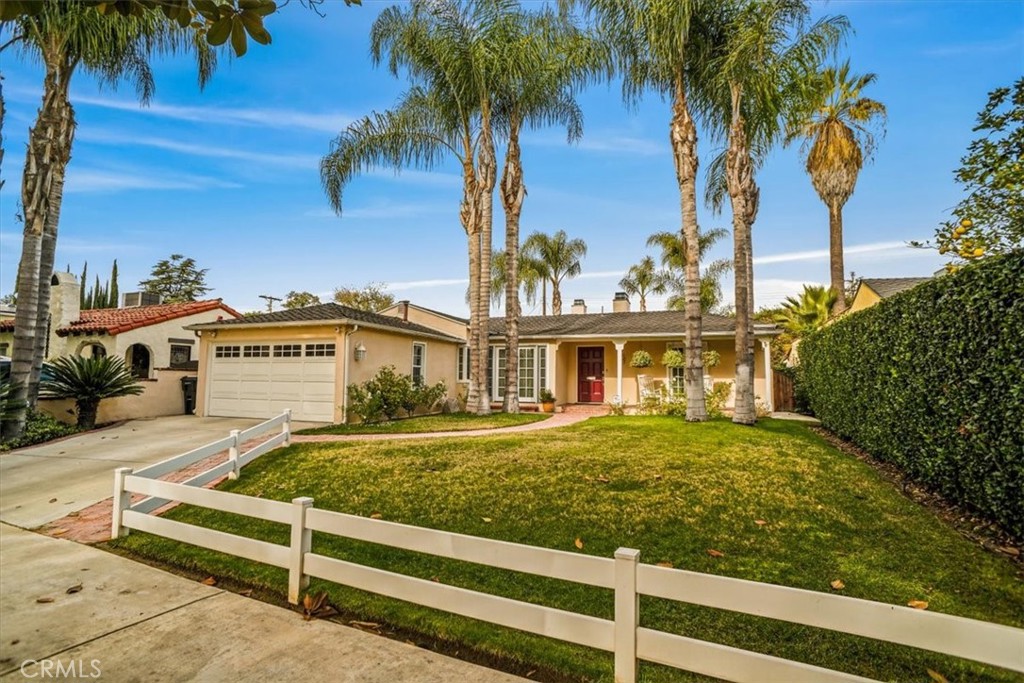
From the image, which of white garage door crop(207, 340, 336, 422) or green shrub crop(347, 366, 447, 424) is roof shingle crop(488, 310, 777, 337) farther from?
white garage door crop(207, 340, 336, 422)

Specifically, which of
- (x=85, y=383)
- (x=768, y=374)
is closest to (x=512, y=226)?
→ (x=768, y=374)

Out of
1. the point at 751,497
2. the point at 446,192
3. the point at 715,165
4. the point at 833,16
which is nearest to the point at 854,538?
the point at 751,497

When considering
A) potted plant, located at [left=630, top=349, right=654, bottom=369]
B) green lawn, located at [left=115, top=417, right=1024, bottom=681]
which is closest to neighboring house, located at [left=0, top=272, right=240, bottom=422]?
green lawn, located at [left=115, top=417, right=1024, bottom=681]

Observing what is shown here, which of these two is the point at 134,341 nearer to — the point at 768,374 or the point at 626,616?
the point at 626,616

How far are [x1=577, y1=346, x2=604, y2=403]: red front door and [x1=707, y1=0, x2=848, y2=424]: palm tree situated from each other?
7165 millimetres

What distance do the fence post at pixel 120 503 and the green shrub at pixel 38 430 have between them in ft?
24.7

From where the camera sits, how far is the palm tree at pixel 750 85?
36.0ft

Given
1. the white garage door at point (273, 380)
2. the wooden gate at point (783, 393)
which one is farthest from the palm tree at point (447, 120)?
the wooden gate at point (783, 393)

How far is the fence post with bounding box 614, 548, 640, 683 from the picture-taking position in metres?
2.53

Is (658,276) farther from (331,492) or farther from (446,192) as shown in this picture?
(331,492)

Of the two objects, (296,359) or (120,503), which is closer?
(120,503)

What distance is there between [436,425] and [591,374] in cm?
827

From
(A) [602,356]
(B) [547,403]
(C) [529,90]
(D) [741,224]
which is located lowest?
(B) [547,403]

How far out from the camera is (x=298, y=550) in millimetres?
3744
